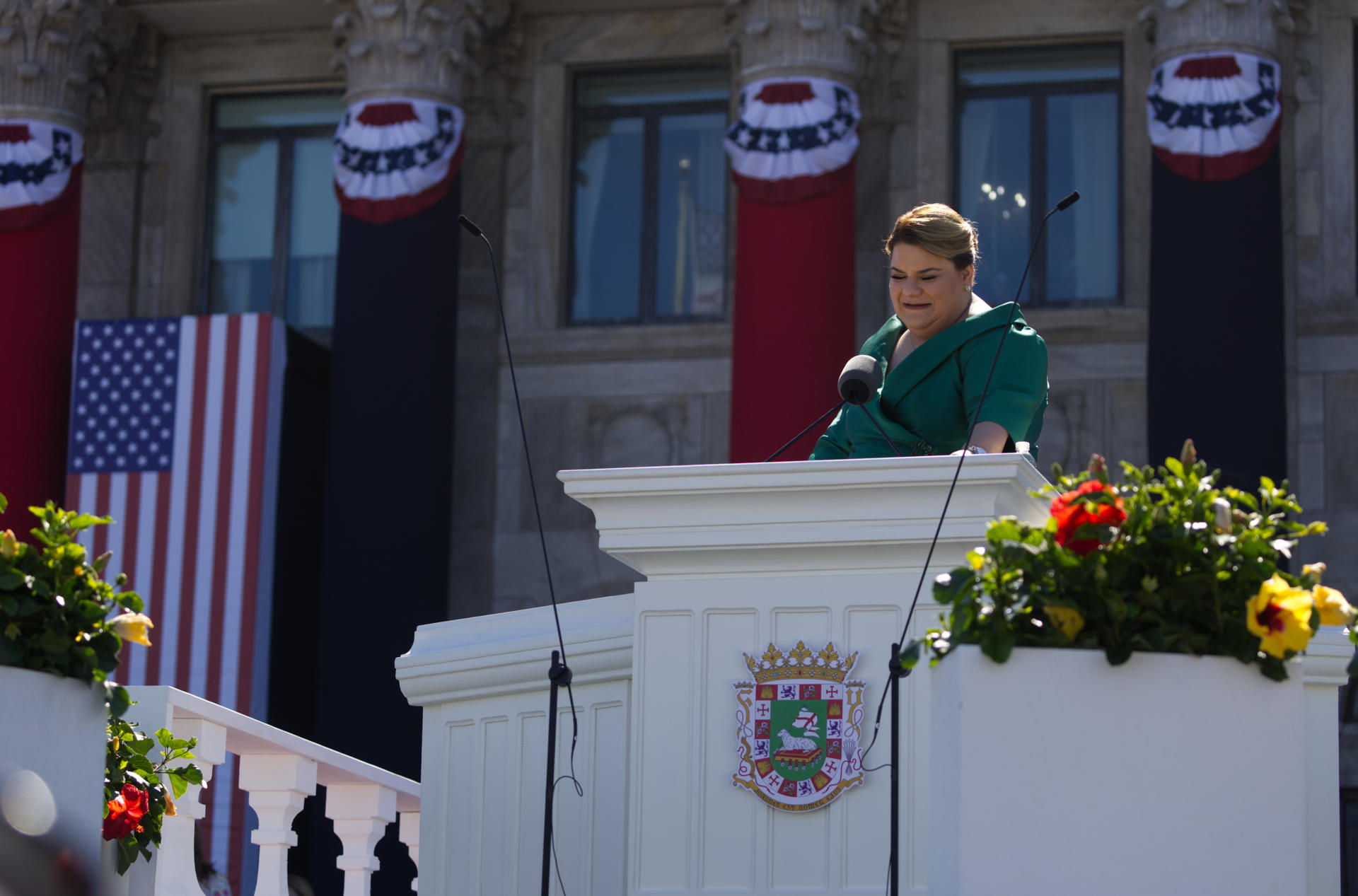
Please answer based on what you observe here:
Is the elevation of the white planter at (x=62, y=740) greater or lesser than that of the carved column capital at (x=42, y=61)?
lesser

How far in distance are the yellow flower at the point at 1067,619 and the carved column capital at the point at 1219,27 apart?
34.7ft

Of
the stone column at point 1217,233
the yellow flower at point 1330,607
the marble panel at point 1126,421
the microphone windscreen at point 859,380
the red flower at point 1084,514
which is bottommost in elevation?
the yellow flower at point 1330,607

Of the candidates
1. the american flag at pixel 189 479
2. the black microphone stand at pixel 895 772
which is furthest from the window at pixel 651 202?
the black microphone stand at pixel 895 772

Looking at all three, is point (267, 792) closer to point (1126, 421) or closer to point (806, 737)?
point (806, 737)

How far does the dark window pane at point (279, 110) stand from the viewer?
17.2 metres

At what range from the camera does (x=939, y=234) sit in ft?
19.1

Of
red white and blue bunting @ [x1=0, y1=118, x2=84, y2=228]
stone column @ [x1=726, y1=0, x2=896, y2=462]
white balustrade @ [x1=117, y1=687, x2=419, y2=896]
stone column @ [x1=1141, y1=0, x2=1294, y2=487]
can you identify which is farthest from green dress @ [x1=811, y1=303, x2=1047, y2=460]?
red white and blue bunting @ [x1=0, y1=118, x2=84, y2=228]

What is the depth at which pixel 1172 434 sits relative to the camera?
13547mm

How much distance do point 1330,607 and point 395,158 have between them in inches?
459

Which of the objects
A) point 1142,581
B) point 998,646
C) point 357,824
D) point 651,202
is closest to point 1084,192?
point 651,202

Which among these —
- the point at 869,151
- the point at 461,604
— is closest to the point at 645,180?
the point at 869,151

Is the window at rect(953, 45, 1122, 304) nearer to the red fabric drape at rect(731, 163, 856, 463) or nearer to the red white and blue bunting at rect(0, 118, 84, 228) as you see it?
the red fabric drape at rect(731, 163, 856, 463)

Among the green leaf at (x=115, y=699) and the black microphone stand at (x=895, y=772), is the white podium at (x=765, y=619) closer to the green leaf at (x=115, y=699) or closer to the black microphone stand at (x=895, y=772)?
the black microphone stand at (x=895, y=772)

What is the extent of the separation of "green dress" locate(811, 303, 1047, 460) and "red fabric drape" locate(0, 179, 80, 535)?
34.7ft
